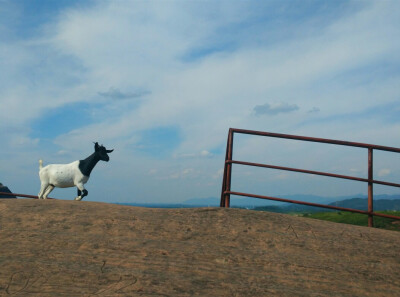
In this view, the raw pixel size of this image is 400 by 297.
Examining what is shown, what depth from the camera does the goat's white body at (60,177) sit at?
6945 millimetres

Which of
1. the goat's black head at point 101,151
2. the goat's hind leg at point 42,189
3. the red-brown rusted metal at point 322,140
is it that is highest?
the red-brown rusted metal at point 322,140

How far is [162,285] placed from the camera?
3.13 m

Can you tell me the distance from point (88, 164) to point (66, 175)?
45 cm

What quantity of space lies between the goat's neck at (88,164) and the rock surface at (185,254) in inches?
75.5

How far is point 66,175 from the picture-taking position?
23.0 ft

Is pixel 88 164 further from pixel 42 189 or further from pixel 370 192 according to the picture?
pixel 370 192

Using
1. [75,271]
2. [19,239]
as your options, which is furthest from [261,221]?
[19,239]

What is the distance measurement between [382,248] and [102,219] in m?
3.22

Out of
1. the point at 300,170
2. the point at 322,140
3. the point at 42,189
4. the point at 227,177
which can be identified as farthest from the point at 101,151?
the point at 322,140

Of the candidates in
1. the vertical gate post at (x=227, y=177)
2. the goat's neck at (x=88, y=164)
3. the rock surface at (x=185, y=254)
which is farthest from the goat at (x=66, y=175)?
the vertical gate post at (x=227, y=177)

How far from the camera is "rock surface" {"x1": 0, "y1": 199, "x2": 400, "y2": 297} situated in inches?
125

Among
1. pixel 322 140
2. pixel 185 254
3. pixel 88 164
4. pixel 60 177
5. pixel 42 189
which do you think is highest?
pixel 322 140

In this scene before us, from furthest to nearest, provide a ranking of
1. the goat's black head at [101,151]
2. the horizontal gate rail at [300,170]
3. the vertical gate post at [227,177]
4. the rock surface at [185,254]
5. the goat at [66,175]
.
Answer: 1. the goat's black head at [101,151]
2. the goat at [66,175]
3. the vertical gate post at [227,177]
4. the horizontal gate rail at [300,170]
5. the rock surface at [185,254]

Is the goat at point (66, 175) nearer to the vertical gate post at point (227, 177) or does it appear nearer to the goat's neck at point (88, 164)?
the goat's neck at point (88, 164)
